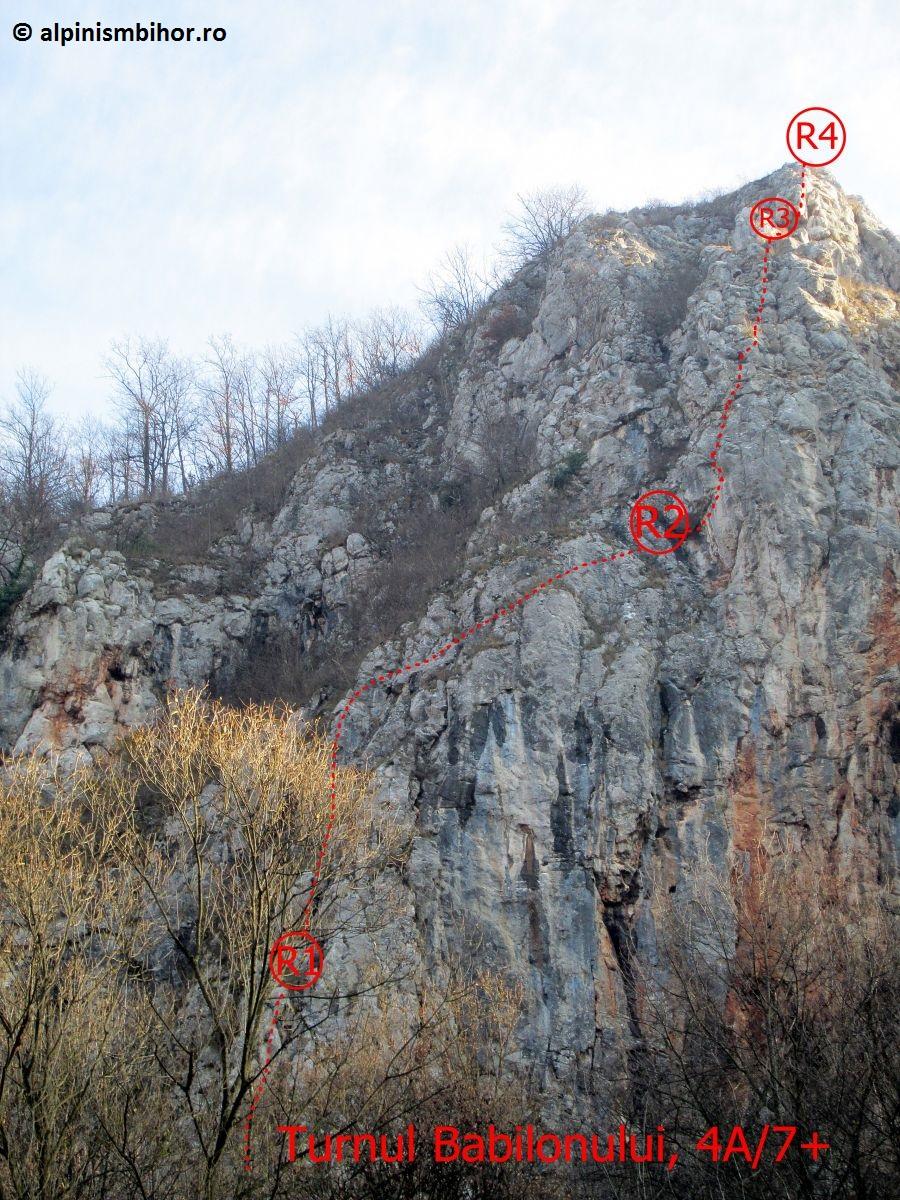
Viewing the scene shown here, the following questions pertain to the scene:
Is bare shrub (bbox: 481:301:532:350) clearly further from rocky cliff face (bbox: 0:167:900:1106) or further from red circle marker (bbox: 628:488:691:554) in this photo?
red circle marker (bbox: 628:488:691:554)

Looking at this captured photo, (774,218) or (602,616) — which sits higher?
(774,218)

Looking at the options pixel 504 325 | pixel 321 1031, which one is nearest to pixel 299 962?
pixel 321 1031

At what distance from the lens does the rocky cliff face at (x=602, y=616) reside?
63.3ft

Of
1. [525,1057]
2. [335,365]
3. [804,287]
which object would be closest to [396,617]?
[525,1057]

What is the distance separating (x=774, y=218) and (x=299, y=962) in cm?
2528

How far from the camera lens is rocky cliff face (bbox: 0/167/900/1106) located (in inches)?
760

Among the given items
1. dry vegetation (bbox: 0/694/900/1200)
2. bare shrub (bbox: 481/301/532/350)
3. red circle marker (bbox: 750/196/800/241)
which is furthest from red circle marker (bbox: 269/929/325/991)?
red circle marker (bbox: 750/196/800/241)

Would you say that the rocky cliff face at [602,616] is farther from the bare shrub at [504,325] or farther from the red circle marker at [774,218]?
the bare shrub at [504,325]

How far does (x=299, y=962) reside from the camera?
635 inches

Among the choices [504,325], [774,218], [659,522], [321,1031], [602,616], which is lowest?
[321,1031]

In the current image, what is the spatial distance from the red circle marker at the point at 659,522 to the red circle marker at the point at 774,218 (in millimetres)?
9874

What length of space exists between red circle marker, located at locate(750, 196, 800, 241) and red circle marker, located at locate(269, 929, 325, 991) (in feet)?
78.1

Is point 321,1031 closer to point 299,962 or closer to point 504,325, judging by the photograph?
point 299,962

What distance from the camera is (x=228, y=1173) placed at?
12242 mm
